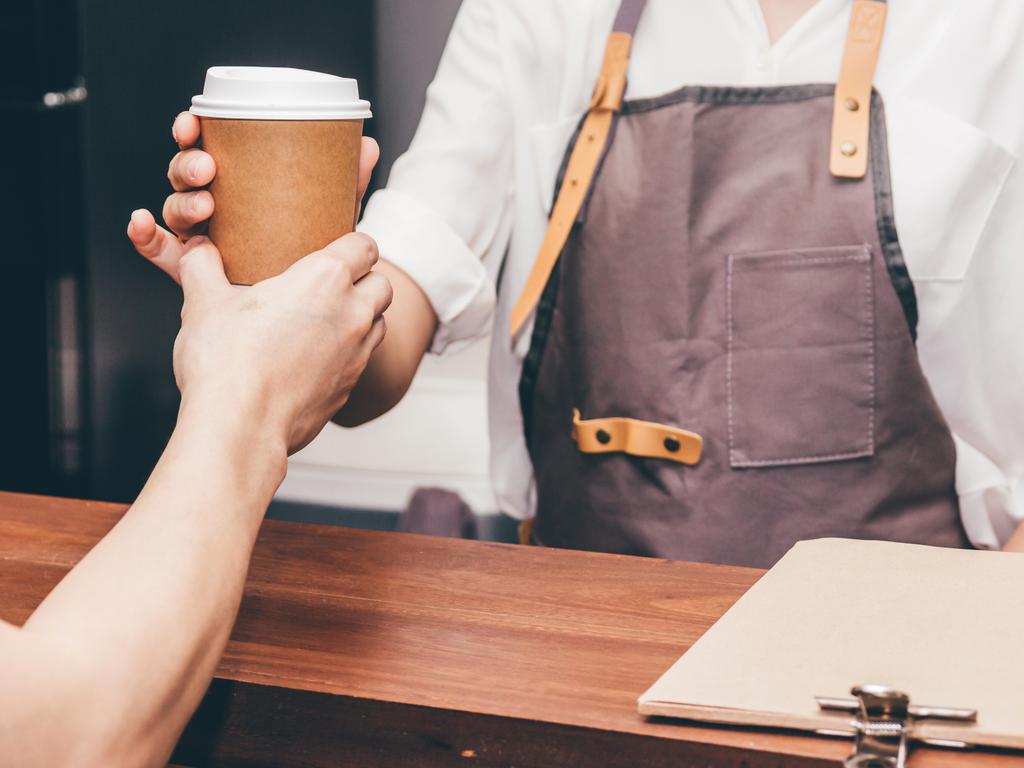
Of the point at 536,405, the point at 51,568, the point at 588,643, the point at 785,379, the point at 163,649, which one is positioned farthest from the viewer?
the point at 536,405

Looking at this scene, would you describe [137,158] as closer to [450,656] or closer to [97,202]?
[97,202]

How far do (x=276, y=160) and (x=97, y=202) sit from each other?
150cm

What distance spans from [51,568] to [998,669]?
65 cm

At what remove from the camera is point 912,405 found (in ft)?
4.07

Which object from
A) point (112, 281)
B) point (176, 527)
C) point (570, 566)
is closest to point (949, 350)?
point (570, 566)

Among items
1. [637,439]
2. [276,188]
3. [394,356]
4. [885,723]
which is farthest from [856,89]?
[885,723]

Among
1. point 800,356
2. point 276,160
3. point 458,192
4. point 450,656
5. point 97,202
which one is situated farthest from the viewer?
point 97,202

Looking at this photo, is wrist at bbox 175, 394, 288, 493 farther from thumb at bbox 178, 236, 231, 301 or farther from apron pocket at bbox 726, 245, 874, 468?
apron pocket at bbox 726, 245, 874, 468

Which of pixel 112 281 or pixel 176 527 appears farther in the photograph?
pixel 112 281

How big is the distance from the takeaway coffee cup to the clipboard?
0.41m

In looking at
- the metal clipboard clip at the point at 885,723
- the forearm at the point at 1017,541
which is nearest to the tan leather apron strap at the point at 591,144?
the forearm at the point at 1017,541

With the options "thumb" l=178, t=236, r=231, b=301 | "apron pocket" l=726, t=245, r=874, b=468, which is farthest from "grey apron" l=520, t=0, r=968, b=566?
"thumb" l=178, t=236, r=231, b=301

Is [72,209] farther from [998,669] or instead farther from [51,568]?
[998,669]

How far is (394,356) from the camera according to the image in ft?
4.08
